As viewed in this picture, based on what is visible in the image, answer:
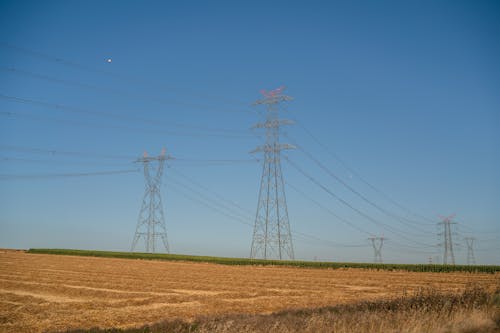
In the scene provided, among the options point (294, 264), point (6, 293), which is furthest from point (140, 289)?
point (294, 264)

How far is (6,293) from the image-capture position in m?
23.0

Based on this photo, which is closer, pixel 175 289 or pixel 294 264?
pixel 175 289

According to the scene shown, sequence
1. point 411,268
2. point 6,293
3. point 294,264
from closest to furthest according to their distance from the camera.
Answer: point 6,293 → point 411,268 → point 294,264

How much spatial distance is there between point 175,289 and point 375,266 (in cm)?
4333

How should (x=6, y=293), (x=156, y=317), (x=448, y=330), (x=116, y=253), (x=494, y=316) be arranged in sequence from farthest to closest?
(x=116, y=253) → (x=6, y=293) → (x=156, y=317) → (x=494, y=316) → (x=448, y=330)

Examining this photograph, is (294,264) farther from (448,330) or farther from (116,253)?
(448,330)

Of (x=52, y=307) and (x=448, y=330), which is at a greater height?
(x=448, y=330)

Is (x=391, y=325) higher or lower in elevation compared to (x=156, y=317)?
higher

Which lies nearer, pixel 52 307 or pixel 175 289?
pixel 52 307

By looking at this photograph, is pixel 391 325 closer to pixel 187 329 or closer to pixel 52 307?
pixel 187 329

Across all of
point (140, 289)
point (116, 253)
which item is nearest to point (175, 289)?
point (140, 289)

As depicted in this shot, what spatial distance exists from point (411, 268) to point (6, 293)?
56.6 meters

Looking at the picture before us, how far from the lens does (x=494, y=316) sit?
12211 mm

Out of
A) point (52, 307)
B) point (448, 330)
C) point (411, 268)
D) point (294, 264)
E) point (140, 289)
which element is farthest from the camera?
point (294, 264)
